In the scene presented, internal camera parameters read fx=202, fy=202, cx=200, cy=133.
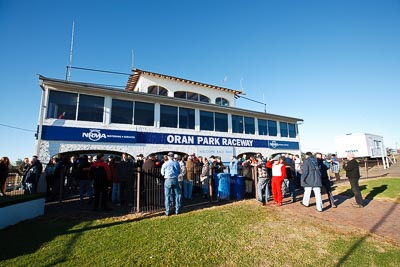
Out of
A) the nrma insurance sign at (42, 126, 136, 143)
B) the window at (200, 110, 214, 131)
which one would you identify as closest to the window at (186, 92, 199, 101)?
the window at (200, 110, 214, 131)

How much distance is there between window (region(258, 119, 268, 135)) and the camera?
18.8 m

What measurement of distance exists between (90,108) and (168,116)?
4956 millimetres

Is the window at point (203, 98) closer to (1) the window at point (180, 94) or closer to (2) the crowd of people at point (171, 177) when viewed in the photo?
(1) the window at point (180, 94)

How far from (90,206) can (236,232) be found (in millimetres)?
5686

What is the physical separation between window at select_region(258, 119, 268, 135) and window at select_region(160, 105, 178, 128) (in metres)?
8.36

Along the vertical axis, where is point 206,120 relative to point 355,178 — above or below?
above

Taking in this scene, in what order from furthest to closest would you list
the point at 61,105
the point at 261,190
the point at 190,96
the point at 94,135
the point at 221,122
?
the point at 190,96, the point at 221,122, the point at 94,135, the point at 61,105, the point at 261,190

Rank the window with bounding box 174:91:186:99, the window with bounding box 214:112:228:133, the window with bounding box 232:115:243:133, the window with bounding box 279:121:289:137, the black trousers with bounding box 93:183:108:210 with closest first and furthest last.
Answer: the black trousers with bounding box 93:183:108:210
the window with bounding box 214:112:228:133
the window with bounding box 232:115:243:133
the window with bounding box 174:91:186:99
the window with bounding box 279:121:289:137

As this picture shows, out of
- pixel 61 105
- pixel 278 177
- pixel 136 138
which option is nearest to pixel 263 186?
pixel 278 177

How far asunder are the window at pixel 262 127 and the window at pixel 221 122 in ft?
12.6

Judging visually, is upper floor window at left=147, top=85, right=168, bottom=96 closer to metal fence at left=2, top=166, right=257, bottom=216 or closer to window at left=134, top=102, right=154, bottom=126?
window at left=134, top=102, right=154, bottom=126

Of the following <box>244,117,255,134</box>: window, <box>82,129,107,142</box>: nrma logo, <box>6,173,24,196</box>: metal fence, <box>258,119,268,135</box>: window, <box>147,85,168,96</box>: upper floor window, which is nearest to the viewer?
<box>6,173,24,196</box>: metal fence

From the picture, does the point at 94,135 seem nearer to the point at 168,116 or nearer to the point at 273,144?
the point at 168,116

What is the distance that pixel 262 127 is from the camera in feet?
62.5
